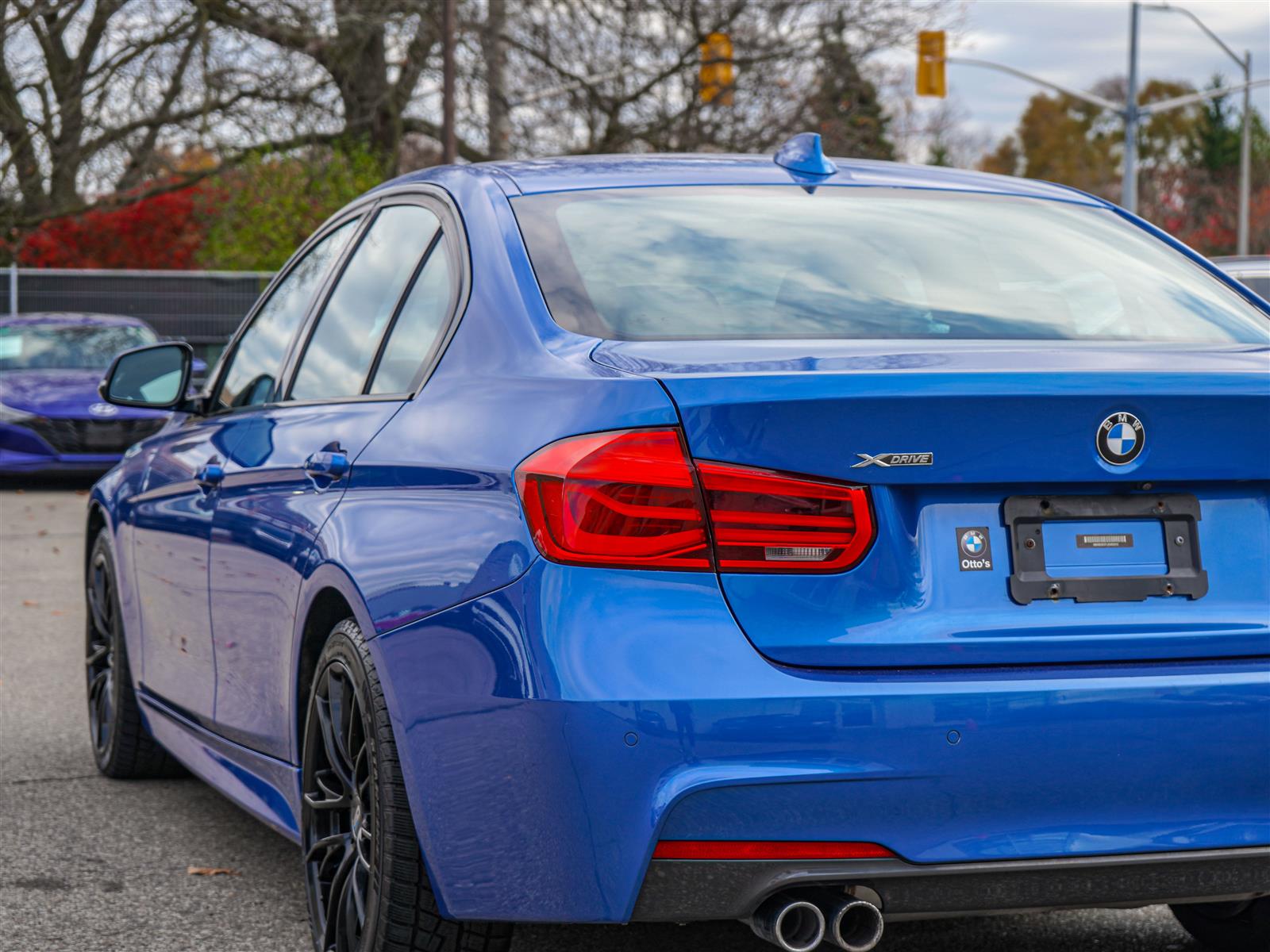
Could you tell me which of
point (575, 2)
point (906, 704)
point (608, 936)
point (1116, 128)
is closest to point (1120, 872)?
point (906, 704)

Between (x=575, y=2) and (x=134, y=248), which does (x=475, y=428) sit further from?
(x=134, y=248)

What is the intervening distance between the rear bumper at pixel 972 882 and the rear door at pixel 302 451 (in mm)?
1197

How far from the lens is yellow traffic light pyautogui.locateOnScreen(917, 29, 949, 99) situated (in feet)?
82.0

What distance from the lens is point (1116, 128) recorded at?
287ft

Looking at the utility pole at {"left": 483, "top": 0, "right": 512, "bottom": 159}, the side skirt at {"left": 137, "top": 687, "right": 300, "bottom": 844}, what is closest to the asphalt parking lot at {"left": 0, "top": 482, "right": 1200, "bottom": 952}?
the side skirt at {"left": 137, "top": 687, "right": 300, "bottom": 844}

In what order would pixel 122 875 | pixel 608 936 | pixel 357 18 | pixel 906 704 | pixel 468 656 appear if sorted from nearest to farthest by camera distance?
pixel 906 704 → pixel 468 656 → pixel 608 936 → pixel 122 875 → pixel 357 18

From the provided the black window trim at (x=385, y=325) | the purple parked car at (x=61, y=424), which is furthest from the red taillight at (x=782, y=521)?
the purple parked car at (x=61, y=424)

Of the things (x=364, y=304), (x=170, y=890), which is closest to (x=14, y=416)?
(x=170, y=890)

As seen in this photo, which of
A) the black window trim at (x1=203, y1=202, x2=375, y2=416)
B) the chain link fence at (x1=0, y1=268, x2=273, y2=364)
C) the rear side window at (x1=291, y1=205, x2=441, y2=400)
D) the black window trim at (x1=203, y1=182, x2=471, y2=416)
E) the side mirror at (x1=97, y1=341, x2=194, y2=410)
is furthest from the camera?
the chain link fence at (x1=0, y1=268, x2=273, y2=364)

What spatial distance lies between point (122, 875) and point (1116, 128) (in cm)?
8796

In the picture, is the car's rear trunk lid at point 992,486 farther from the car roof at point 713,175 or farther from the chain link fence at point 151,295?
the chain link fence at point 151,295

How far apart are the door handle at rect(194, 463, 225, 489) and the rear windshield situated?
4.04ft

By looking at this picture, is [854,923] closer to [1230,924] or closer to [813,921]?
[813,921]

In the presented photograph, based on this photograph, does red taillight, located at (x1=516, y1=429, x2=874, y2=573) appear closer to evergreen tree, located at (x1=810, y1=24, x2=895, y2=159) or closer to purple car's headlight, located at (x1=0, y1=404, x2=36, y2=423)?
purple car's headlight, located at (x1=0, y1=404, x2=36, y2=423)
